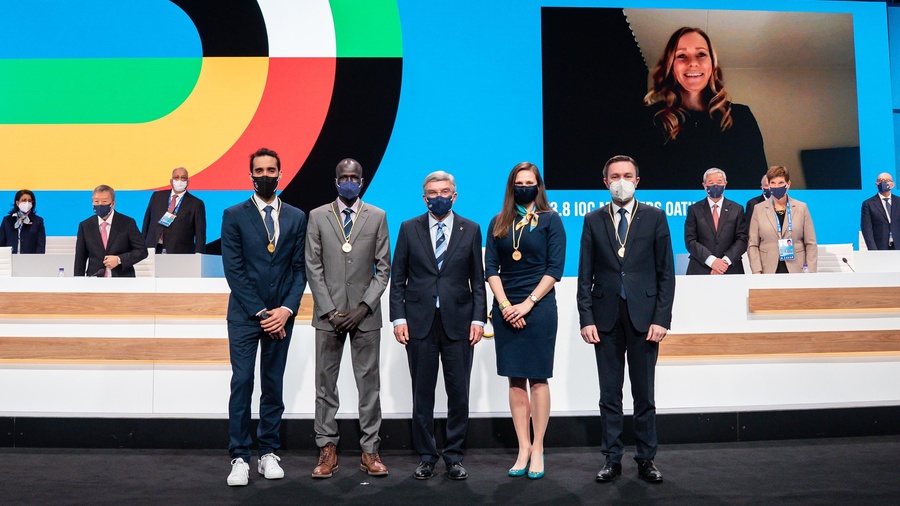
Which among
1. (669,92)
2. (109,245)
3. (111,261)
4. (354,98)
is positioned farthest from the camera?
(669,92)

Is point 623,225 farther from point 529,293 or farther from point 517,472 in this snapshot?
point 517,472

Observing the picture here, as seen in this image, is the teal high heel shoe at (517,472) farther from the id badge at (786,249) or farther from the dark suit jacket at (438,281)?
the id badge at (786,249)

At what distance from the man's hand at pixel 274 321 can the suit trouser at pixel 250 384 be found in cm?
7

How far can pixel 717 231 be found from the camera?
5.76 m

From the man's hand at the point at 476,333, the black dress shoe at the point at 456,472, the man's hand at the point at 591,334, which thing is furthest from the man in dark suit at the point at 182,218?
the man's hand at the point at 591,334

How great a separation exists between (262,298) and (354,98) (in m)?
4.83

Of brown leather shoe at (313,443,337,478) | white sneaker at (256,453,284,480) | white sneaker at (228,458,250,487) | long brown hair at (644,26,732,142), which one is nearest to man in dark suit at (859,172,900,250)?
long brown hair at (644,26,732,142)

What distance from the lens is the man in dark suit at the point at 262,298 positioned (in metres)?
3.68

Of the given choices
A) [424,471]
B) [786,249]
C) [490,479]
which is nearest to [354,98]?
[786,249]

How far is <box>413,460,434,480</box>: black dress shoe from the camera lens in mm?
3691

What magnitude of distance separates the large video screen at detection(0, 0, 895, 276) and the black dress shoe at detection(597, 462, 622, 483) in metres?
4.75

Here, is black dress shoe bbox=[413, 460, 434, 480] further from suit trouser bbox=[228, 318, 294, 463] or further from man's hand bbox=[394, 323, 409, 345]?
suit trouser bbox=[228, 318, 294, 463]

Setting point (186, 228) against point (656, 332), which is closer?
point (656, 332)

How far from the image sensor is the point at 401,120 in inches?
324
